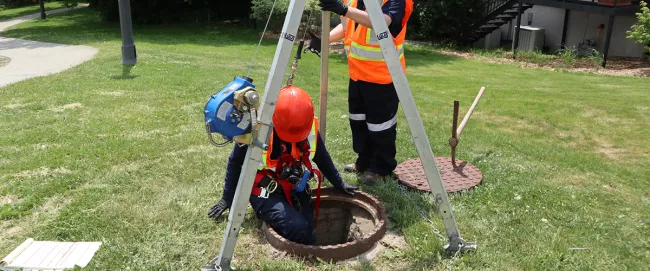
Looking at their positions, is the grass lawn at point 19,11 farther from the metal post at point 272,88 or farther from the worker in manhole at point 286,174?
the metal post at point 272,88

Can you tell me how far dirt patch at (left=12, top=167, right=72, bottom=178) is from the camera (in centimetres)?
418

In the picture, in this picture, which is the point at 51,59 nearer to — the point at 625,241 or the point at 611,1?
the point at 625,241

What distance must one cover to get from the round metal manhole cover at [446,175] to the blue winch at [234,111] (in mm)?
1955

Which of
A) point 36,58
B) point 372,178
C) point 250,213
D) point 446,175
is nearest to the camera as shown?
point 250,213

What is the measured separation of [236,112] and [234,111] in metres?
0.01

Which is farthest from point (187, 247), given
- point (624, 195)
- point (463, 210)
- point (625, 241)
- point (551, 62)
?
point (551, 62)

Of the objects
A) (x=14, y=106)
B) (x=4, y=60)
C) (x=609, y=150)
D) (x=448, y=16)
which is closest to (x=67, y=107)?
(x=14, y=106)

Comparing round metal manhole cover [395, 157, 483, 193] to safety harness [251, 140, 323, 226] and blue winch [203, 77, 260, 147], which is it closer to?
safety harness [251, 140, 323, 226]

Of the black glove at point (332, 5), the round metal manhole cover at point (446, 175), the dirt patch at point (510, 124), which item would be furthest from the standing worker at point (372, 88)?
the dirt patch at point (510, 124)

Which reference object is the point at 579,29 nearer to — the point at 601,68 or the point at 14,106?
the point at 601,68

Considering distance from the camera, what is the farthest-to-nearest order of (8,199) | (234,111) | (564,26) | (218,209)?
(564,26)
(8,199)
(218,209)
(234,111)

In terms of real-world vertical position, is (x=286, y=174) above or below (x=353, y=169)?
above

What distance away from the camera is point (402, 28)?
3637mm

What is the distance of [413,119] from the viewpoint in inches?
110
